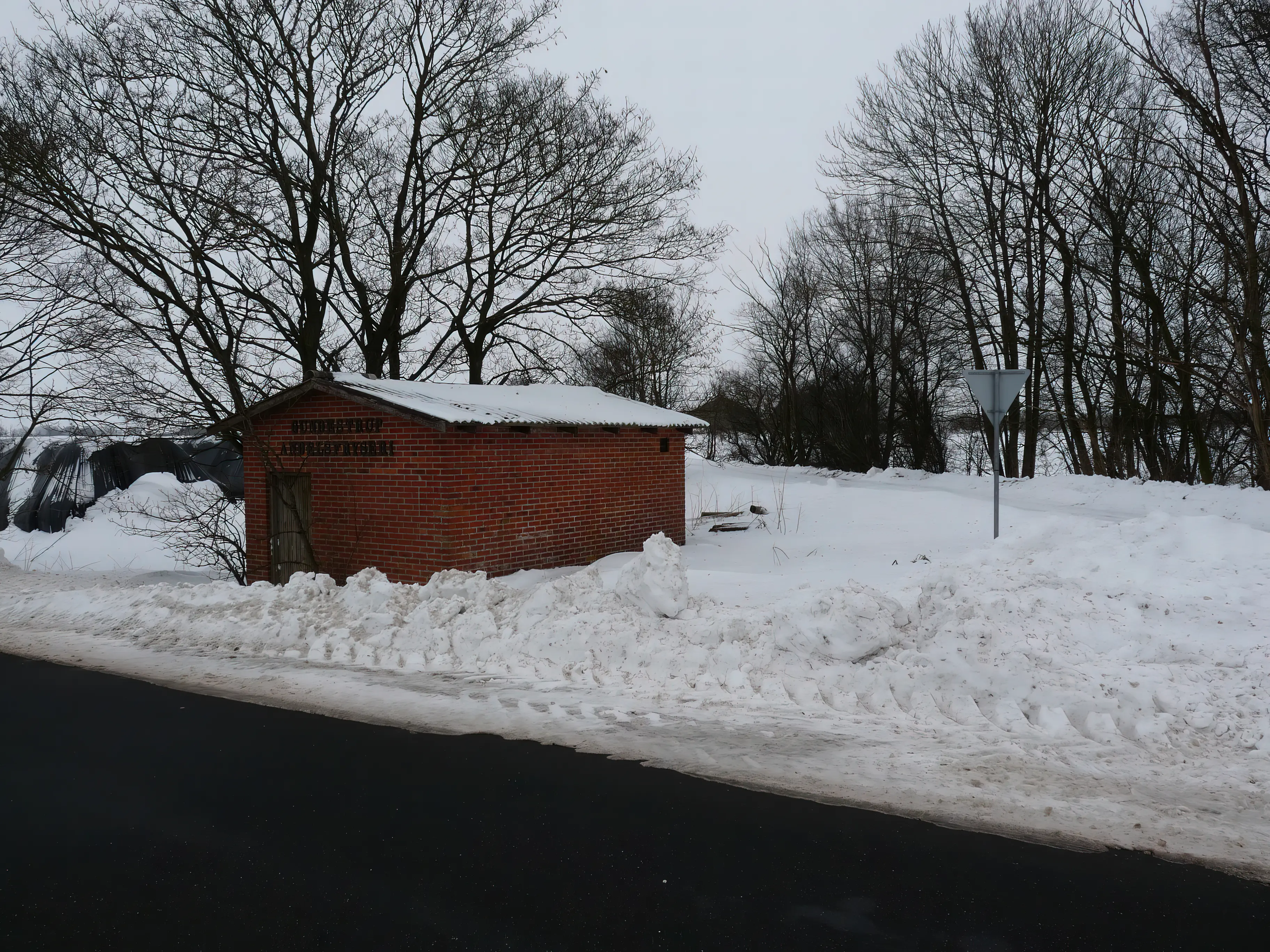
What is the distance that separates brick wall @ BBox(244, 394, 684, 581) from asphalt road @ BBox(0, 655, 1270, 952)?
6277mm

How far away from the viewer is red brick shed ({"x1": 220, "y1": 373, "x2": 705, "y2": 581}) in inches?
451

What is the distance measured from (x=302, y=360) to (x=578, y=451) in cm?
846

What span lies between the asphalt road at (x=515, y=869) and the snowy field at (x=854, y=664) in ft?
1.35

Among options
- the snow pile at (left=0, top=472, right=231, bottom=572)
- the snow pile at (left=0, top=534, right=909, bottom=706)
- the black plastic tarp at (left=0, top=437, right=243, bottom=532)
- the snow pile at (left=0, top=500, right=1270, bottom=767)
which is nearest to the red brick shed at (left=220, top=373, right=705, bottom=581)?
the snow pile at (left=0, top=534, right=909, bottom=706)

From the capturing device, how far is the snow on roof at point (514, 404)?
11.4 metres

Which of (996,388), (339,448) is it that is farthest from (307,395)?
(996,388)

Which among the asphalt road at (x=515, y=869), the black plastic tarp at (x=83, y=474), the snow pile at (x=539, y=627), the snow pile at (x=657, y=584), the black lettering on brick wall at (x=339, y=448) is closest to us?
the asphalt road at (x=515, y=869)

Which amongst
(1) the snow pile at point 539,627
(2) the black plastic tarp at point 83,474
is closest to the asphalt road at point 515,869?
(1) the snow pile at point 539,627

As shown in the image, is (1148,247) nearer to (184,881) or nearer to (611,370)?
(611,370)

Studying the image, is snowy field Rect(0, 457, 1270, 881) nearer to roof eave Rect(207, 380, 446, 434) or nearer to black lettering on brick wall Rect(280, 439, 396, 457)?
roof eave Rect(207, 380, 446, 434)

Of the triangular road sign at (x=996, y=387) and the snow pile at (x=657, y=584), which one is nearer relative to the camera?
the snow pile at (x=657, y=584)

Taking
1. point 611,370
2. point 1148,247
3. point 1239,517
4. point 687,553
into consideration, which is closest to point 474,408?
point 687,553

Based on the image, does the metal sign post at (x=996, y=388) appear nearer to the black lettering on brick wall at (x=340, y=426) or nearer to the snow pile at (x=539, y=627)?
the snow pile at (x=539, y=627)

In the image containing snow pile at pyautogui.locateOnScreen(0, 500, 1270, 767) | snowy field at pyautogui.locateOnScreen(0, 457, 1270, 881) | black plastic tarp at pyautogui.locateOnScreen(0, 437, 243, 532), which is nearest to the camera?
snowy field at pyautogui.locateOnScreen(0, 457, 1270, 881)
